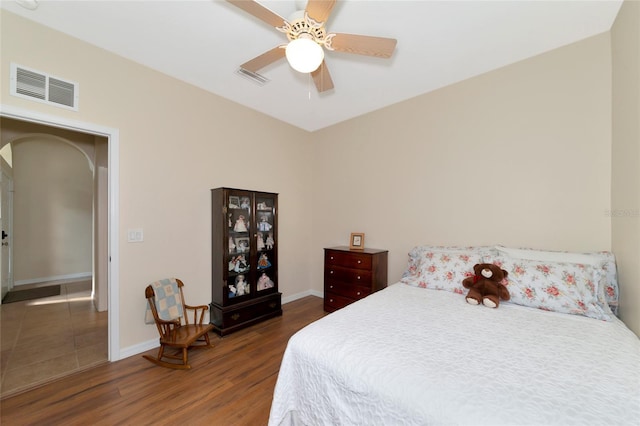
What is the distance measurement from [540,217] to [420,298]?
1396 millimetres

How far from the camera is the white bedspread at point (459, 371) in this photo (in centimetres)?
88

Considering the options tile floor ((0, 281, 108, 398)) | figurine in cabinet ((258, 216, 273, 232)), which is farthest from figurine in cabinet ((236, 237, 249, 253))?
tile floor ((0, 281, 108, 398))

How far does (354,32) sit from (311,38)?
1.92ft

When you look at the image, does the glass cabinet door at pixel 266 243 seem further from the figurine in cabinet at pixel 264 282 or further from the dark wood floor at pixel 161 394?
the dark wood floor at pixel 161 394

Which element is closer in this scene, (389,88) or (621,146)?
(621,146)

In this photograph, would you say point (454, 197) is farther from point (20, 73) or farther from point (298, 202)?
point (20, 73)

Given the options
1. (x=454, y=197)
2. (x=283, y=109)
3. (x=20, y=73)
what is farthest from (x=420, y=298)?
(x=20, y=73)

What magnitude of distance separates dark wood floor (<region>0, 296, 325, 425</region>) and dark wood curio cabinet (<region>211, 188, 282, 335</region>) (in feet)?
1.58

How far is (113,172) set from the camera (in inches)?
90.2

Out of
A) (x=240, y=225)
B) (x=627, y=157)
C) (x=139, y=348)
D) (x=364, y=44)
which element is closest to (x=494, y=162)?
(x=627, y=157)

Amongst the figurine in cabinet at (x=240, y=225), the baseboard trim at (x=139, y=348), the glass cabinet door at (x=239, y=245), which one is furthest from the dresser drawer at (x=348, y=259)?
the baseboard trim at (x=139, y=348)

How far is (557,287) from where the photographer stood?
1.79 m

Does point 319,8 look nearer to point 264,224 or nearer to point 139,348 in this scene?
point 264,224

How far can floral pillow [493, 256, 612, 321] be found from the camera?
1.68 m
